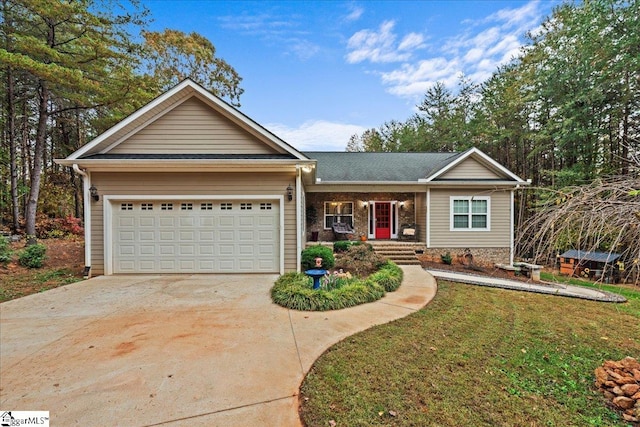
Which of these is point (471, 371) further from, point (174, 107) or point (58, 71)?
point (58, 71)

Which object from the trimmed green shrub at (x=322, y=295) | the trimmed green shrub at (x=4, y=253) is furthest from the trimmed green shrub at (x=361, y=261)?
the trimmed green shrub at (x=4, y=253)

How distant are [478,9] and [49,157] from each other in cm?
2569

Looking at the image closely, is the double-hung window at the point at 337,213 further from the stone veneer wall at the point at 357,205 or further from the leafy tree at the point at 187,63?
the leafy tree at the point at 187,63

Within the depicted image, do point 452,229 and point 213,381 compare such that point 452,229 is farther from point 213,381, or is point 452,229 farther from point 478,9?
point 213,381

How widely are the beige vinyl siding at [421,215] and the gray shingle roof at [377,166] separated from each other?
90 centimetres

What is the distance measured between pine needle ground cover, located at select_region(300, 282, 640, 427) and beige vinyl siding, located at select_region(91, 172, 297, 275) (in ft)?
13.7

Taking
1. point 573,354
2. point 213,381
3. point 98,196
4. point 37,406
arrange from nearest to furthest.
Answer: point 37,406, point 213,381, point 573,354, point 98,196

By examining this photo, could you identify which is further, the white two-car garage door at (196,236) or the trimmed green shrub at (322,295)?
the white two-car garage door at (196,236)

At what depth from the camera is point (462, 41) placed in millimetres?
12969

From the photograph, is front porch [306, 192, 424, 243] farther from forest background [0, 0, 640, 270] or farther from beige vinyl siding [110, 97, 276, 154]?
beige vinyl siding [110, 97, 276, 154]

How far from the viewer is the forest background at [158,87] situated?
33.3 ft

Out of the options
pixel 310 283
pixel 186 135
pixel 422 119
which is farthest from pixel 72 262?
pixel 422 119

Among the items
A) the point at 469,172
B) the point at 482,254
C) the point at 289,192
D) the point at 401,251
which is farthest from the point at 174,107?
the point at 482,254

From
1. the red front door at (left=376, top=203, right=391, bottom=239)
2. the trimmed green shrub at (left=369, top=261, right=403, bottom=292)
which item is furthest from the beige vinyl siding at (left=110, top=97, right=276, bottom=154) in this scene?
the red front door at (left=376, top=203, right=391, bottom=239)
